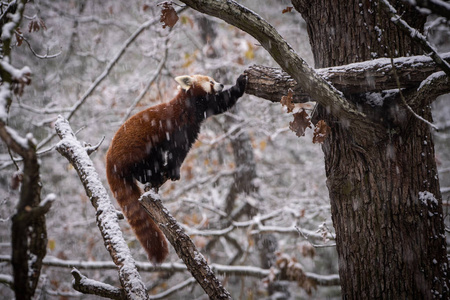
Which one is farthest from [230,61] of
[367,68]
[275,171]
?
[367,68]

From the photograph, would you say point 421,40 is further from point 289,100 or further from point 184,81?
point 184,81

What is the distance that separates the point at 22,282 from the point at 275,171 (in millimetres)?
7301

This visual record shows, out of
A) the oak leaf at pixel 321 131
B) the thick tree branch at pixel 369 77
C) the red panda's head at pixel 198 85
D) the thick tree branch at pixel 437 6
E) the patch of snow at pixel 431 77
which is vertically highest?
the red panda's head at pixel 198 85

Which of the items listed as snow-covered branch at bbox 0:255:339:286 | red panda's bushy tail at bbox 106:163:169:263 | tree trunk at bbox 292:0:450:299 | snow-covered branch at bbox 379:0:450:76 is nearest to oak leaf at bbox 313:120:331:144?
tree trunk at bbox 292:0:450:299

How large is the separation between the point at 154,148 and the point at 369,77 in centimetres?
195

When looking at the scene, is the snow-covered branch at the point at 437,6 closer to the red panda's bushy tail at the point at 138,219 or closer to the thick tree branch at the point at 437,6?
the thick tree branch at the point at 437,6

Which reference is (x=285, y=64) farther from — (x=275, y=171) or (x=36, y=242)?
(x=275, y=171)

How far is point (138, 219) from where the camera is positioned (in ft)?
8.80

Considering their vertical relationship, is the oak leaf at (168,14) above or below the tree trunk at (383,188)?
above

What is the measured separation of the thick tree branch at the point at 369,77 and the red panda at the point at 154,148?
1.26ft

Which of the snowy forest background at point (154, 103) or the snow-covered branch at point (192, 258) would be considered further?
the snowy forest background at point (154, 103)

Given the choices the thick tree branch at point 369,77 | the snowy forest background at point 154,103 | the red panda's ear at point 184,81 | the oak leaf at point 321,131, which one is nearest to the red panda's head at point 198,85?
the red panda's ear at point 184,81

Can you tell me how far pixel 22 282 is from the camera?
1.16 metres

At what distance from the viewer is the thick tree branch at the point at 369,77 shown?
1882 mm
